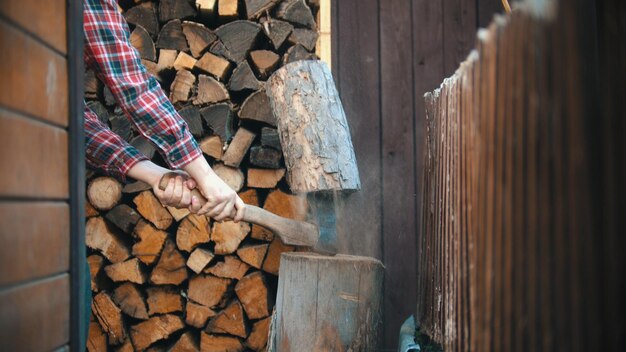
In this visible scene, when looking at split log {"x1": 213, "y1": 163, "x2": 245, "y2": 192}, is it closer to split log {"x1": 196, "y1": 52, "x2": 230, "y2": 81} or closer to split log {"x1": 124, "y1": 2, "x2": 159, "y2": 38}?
split log {"x1": 196, "y1": 52, "x2": 230, "y2": 81}

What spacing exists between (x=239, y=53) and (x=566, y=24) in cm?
222

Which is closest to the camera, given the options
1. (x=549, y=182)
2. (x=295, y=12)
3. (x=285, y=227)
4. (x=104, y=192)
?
(x=549, y=182)

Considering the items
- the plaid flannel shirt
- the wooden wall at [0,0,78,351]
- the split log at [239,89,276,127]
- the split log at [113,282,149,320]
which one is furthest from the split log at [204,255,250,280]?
the wooden wall at [0,0,78,351]

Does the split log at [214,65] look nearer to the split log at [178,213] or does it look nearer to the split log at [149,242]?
the split log at [178,213]

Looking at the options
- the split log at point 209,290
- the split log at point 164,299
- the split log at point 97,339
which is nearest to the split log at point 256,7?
the split log at point 209,290

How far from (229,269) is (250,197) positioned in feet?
1.24

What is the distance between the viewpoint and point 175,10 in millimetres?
3094

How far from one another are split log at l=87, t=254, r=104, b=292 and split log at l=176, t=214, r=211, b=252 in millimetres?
407

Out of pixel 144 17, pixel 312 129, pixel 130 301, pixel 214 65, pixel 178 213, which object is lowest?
pixel 130 301

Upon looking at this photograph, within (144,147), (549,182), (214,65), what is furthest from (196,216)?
(549,182)

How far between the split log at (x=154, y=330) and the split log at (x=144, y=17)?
57.8 inches

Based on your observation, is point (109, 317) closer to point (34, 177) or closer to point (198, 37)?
point (198, 37)

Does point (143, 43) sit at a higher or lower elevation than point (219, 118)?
higher

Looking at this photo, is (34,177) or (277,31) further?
(277,31)
